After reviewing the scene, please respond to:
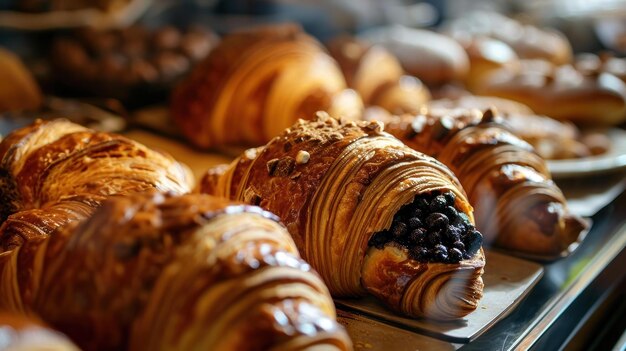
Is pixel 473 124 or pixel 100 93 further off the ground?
pixel 473 124

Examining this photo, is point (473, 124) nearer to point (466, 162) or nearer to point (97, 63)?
point (466, 162)

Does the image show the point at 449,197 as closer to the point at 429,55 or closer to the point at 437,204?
the point at 437,204

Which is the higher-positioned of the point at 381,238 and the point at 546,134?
the point at 381,238

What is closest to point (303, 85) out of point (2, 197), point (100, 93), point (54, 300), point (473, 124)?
point (100, 93)

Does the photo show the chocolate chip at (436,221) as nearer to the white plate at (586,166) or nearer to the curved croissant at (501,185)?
the curved croissant at (501,185)

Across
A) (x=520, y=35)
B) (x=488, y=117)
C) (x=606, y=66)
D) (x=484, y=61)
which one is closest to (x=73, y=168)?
(x=488, y=117)

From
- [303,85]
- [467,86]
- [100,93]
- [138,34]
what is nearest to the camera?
[303,85]

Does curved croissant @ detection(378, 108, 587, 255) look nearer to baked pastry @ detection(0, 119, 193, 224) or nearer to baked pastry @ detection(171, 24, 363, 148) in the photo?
baked pastry @ detection(0, 119, 193, 224)

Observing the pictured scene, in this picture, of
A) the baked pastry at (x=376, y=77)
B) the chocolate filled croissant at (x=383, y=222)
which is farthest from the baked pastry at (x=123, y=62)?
the chocolate filled croissant at (x=383, y=222)
